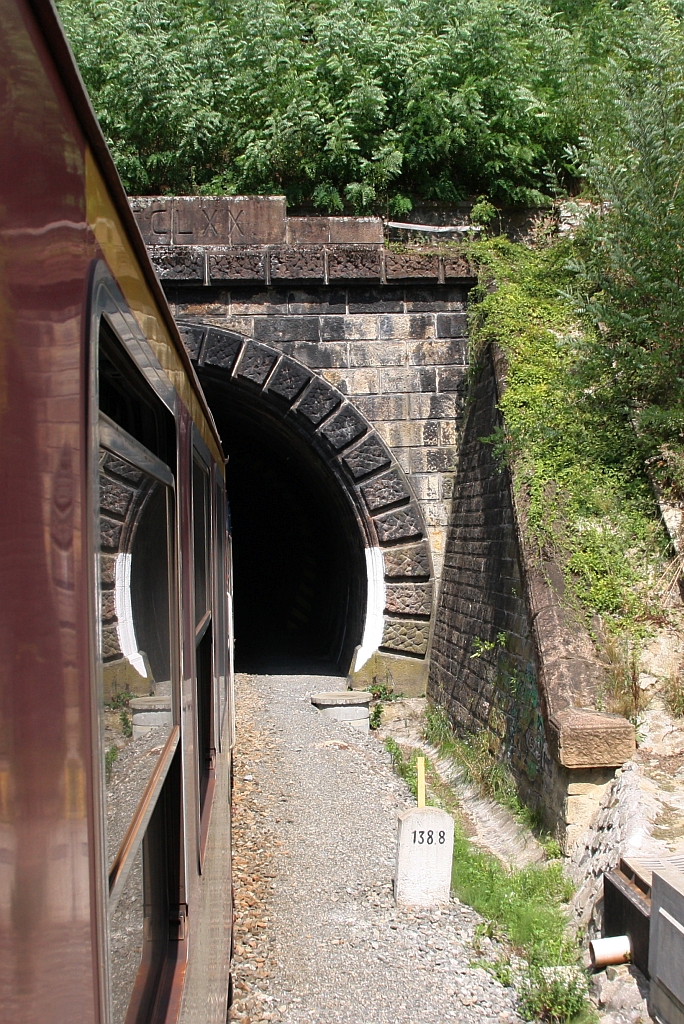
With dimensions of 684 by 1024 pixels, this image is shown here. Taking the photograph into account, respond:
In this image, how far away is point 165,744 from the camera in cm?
158

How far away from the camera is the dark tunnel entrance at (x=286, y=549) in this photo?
1015cm

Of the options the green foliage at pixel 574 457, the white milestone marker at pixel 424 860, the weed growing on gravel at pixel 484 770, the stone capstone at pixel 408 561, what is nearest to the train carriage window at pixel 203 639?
A: the white milestone marker at pixel 424 860

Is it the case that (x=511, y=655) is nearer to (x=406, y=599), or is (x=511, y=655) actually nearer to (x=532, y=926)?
(x=532, y=926)

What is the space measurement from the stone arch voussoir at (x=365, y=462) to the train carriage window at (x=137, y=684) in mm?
6926

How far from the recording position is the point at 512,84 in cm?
1095

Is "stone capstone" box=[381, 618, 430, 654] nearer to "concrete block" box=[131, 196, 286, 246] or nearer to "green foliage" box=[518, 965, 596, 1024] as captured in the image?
"concrete block" box=[131, 196, 286, 246]

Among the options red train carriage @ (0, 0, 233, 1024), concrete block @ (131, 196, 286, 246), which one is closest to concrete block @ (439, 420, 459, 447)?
concrete block @ (131, 196, 286, 246)

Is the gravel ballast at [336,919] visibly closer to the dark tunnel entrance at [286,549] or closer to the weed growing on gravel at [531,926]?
the weed growing on gravel at [531,926]

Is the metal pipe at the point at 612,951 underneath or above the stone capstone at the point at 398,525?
underneath

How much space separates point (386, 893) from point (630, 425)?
12.5 ft

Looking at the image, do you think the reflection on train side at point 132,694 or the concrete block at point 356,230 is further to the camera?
the concrete block at point 356,230

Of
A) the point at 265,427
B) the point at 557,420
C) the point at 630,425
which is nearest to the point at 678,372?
the point at 630,425

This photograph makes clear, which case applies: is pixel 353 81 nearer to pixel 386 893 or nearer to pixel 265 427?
pixel 265 427

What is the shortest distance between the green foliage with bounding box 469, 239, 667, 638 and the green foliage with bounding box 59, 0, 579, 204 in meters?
2.81
